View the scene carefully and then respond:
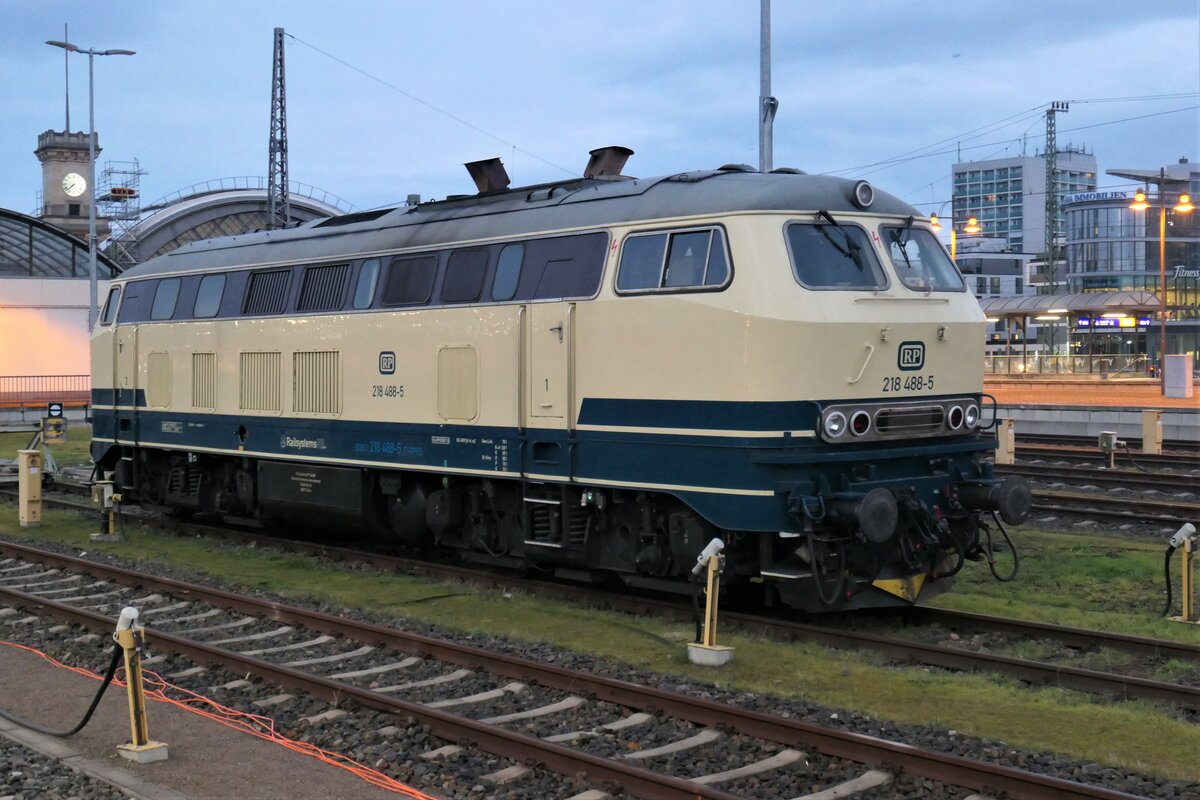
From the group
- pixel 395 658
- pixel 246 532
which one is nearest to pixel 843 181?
pixel 395 658

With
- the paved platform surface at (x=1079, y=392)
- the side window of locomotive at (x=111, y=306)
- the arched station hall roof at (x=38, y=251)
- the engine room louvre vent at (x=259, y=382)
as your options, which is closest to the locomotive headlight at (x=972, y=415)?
the engine room louvre vent at (x=259, y=382)

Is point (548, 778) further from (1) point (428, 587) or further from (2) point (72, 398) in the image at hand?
(2) point (72, 398)

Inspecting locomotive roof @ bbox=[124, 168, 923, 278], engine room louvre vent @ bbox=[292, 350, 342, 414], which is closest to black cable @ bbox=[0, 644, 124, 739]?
locomotive roof @ bbox=[124, 168, 923, 278]

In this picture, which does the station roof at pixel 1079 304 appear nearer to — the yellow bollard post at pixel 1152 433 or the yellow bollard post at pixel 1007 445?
the yellow bollard post at pixel 1152 433

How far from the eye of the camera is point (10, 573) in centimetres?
1498

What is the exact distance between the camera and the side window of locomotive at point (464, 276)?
13070 mm

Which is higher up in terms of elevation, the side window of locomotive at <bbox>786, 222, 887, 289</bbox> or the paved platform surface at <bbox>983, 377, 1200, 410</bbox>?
the side window of locomotive at <bbox>786, 222, 887, 289</bbox>

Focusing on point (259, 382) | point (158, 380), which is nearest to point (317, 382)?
point (259, 382)

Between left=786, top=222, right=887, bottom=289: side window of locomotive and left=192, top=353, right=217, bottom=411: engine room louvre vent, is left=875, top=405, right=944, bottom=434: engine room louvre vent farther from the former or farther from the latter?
left=192, top=353, right=217, bottom=411: engine room louvre vent

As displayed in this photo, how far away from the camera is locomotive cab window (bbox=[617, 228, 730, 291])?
35.2ft

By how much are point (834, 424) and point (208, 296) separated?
410 inches

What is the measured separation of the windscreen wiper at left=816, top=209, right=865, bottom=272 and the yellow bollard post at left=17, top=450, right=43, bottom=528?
13256mm

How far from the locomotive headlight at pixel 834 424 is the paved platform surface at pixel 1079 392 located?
97.7 ft

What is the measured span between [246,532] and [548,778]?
11683 mm
